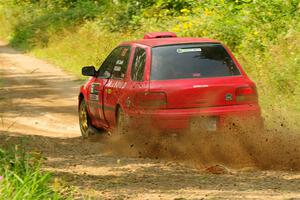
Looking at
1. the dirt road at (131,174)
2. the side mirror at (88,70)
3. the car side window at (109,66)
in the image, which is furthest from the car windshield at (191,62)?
the side mirror at (88,70)

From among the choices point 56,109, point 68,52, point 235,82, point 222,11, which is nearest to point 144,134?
point 235,82

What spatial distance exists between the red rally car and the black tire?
1530 millimetres

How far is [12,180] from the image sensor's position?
22.4 ft

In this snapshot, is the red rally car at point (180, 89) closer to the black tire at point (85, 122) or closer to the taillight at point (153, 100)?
the taillight at point (153, 100)

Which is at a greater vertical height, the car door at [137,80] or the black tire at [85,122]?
the car door at [137,80]

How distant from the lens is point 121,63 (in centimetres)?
1138

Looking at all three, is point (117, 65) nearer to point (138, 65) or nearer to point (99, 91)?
point (99, 91)

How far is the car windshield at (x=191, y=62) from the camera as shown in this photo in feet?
33.6

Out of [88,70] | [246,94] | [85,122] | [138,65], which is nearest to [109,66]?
[88,70]

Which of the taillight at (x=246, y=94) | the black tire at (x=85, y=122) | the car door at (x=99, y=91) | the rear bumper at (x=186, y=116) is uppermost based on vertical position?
the taillight at (x=246, y=94)

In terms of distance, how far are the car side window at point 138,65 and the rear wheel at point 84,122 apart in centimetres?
215

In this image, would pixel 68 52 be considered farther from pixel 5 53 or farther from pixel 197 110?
pixel 197 110

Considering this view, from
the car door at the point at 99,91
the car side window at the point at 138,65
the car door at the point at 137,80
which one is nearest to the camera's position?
the car door at the point at 137,80

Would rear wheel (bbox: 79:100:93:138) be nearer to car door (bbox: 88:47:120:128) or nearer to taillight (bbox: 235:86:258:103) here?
car door (bbox: 88:47:120:128)
